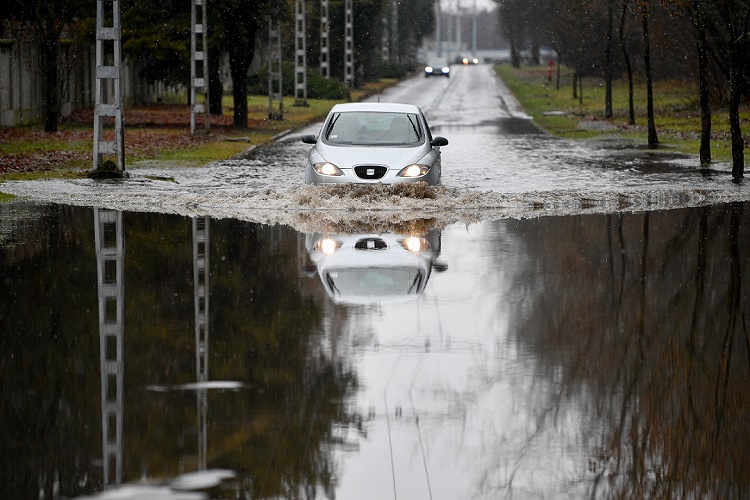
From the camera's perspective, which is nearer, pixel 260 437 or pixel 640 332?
pixel 260 437

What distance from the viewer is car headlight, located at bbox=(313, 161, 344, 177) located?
19.2 m

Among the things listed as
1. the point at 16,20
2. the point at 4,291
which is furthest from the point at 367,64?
the point at 4,291

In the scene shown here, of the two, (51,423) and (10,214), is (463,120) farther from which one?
(51,423)

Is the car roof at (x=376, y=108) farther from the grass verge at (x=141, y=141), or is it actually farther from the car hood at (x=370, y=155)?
the grass verge at (x=141, y=141)

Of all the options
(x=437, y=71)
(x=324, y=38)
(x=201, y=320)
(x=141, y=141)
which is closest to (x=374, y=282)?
(x=201, y=320)

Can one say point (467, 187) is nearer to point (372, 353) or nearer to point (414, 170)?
point (414, 170)

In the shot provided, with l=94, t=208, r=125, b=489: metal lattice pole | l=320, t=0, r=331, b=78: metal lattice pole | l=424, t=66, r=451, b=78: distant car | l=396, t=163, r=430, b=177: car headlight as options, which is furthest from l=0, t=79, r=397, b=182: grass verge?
l=424, t=66, r=451, b=78: distant car

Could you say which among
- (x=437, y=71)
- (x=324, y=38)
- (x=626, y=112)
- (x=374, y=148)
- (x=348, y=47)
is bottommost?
(x=374, y=148)

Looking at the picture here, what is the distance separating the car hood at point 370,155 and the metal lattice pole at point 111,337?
3731 millimetres

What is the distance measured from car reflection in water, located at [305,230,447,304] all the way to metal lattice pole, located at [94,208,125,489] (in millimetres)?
1833

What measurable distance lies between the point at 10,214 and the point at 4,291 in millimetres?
6817

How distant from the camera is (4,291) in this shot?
11.4 m

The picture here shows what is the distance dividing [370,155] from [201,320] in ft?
31.1

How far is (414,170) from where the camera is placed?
19.4 metres
